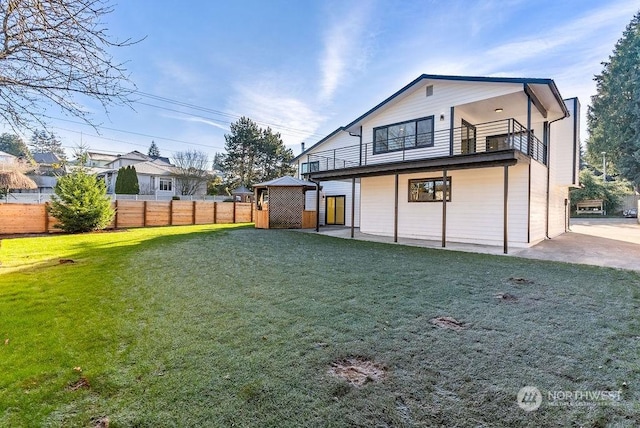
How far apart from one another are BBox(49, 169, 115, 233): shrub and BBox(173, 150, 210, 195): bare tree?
2047cm

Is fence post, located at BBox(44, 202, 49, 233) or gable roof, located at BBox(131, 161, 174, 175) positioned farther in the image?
gable roof, located at BBox(131, 161, 174, 175)

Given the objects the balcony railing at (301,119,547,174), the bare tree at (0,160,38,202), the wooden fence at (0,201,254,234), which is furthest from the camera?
the bare tree at (0,160,38,202)

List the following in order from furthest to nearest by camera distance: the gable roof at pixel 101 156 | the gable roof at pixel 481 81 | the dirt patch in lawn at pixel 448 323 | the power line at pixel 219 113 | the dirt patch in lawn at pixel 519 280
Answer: the gable roof at pixel 101 156 < the power line at pixel 219 113 < the gable roof at pixel 481 81 < the dirt patch in lawn at pixel 519 280 < the dirt patch in lawn at pixel 448 323

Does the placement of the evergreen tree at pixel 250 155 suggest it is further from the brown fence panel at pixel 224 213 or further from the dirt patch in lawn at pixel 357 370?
the dirt patch in lawn at pixel 357 370

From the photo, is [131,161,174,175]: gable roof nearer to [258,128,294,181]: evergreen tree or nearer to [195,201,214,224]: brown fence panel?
[258,128,294,181]: evergreen tree

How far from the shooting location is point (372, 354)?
3.14 meters

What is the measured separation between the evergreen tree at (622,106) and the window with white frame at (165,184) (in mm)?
42520

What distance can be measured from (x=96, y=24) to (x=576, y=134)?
17856mm

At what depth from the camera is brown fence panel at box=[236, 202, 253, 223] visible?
74.0 ft

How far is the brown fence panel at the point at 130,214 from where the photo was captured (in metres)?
17.2

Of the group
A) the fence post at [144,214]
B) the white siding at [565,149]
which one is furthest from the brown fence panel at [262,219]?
the white siding at [565,149]

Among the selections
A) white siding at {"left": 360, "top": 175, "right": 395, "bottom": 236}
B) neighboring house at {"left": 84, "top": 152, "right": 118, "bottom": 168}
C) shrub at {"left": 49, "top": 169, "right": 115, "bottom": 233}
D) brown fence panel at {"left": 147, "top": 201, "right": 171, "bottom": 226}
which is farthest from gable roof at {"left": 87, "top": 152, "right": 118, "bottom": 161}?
white siding at {"left": 360, "top": 175, "right": 395, "bottom": 236}

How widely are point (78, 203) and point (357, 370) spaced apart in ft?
50.9

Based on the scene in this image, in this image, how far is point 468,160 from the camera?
1026 centimetres
